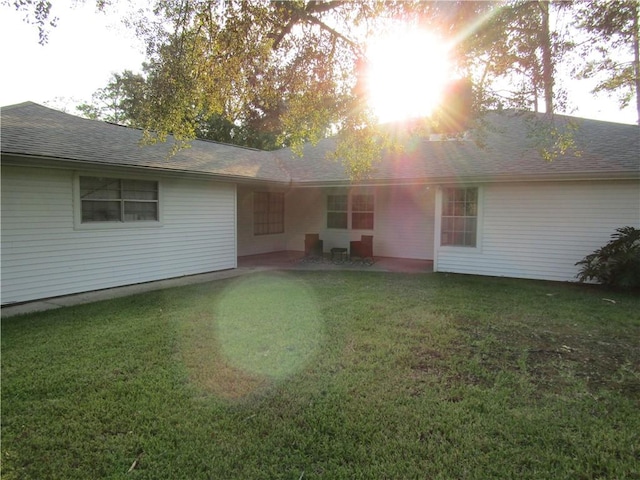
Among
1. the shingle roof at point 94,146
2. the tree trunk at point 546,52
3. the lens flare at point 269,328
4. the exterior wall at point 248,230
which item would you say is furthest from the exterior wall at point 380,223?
the tree trunk at point 546,52

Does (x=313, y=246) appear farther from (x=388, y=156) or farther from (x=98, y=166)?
(x=98, y=166)

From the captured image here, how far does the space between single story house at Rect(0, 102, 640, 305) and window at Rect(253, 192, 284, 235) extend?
198 cm

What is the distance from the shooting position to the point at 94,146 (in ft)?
27.3

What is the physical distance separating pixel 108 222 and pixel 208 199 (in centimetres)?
269

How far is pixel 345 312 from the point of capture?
21.3 ft

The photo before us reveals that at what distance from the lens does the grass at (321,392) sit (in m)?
2.79

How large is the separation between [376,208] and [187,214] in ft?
21.6

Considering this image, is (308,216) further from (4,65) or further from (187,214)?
(4,65)

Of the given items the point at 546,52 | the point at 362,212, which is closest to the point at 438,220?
the point at 362,212

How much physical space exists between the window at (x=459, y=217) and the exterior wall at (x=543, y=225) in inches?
8.0

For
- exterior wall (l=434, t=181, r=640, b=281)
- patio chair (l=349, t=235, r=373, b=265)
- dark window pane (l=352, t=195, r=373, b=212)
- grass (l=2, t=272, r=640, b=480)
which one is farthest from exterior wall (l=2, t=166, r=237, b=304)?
exterior wall (l=434, t=181, r=640, b=281)

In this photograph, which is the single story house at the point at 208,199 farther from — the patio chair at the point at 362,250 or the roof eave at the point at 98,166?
the patio chair at the point at 362,250

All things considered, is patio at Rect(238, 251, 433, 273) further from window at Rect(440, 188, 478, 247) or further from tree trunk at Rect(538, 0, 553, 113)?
tree trunk at Rect(538, 0, 553, 113)

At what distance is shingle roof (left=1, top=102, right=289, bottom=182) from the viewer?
725 cm
